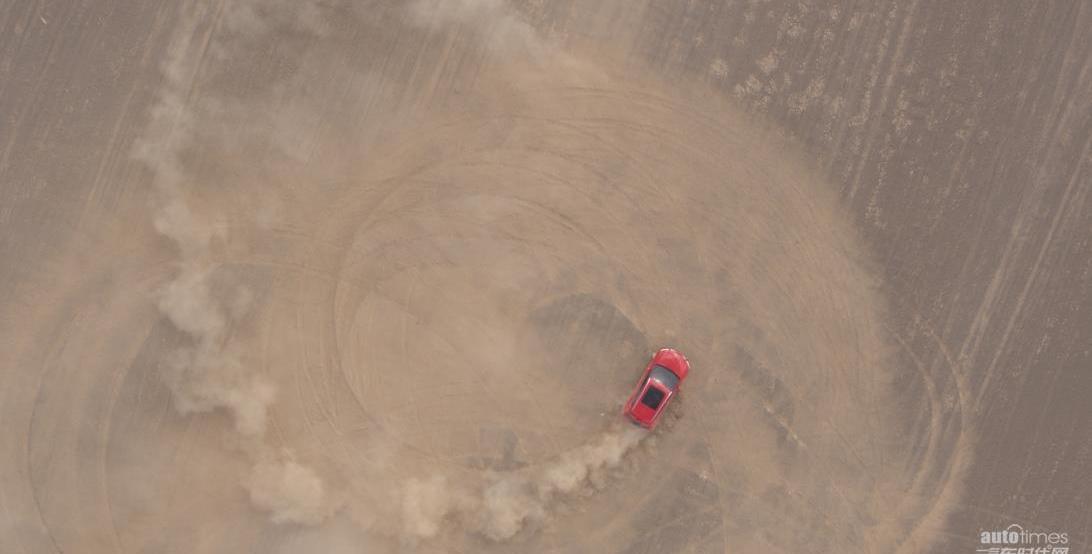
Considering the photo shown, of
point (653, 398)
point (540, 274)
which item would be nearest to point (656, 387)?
point (653, 398)

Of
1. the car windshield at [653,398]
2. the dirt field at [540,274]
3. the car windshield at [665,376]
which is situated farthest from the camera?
the dirt field at [540,274]

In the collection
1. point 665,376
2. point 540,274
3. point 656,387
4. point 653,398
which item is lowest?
point 653,398

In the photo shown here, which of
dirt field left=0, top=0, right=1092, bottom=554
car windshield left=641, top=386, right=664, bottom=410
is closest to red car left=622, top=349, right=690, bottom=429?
car windshield left=641, top=386, right=664, bottom=410

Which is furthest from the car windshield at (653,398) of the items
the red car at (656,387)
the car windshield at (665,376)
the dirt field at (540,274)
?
the dirt field at (540,274)

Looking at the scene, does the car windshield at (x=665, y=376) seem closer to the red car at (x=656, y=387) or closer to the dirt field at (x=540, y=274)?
the red car at (x=656, y=387)

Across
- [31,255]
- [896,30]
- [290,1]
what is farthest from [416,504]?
[896,30]

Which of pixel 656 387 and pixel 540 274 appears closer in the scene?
pixel 656 387

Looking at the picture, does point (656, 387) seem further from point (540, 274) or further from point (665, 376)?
point (540, 274)
